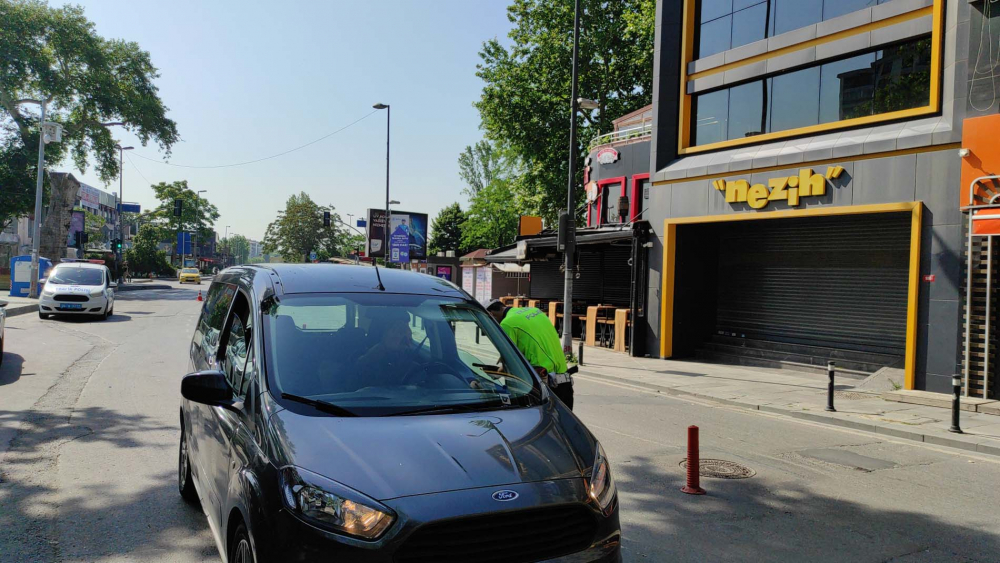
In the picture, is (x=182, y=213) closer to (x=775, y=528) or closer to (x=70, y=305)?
(x=70, y=305)

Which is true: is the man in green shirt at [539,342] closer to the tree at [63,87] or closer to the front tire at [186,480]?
the front tire at [186,480]

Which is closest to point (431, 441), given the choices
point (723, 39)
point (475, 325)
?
point (475, 325)

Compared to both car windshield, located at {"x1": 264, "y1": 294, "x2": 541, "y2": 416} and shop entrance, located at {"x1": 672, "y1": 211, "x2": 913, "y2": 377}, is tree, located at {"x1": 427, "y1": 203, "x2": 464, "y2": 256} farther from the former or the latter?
car windshield, located at {"x1": 264, "y1": 294, "x2": 541, "y2": 416}

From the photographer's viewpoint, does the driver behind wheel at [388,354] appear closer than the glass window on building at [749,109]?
Yes

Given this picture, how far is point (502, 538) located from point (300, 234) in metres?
109

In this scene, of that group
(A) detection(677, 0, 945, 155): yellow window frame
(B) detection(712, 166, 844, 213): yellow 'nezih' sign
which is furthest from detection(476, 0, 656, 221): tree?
(B) detection(712, 166, 844, 213): yellow 'nezih' sign

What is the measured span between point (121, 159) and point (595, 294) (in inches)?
1875

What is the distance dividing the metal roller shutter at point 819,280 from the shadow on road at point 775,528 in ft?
32.7

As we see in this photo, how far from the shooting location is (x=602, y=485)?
2988 millimetres

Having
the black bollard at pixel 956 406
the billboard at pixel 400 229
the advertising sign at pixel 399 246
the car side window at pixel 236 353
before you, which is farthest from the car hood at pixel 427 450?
the billboard at pixel 400 229

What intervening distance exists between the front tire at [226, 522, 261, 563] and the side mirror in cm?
66

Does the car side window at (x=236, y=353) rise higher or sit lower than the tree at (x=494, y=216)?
lower

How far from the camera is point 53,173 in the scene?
38.3m

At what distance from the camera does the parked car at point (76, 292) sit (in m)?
20.1
